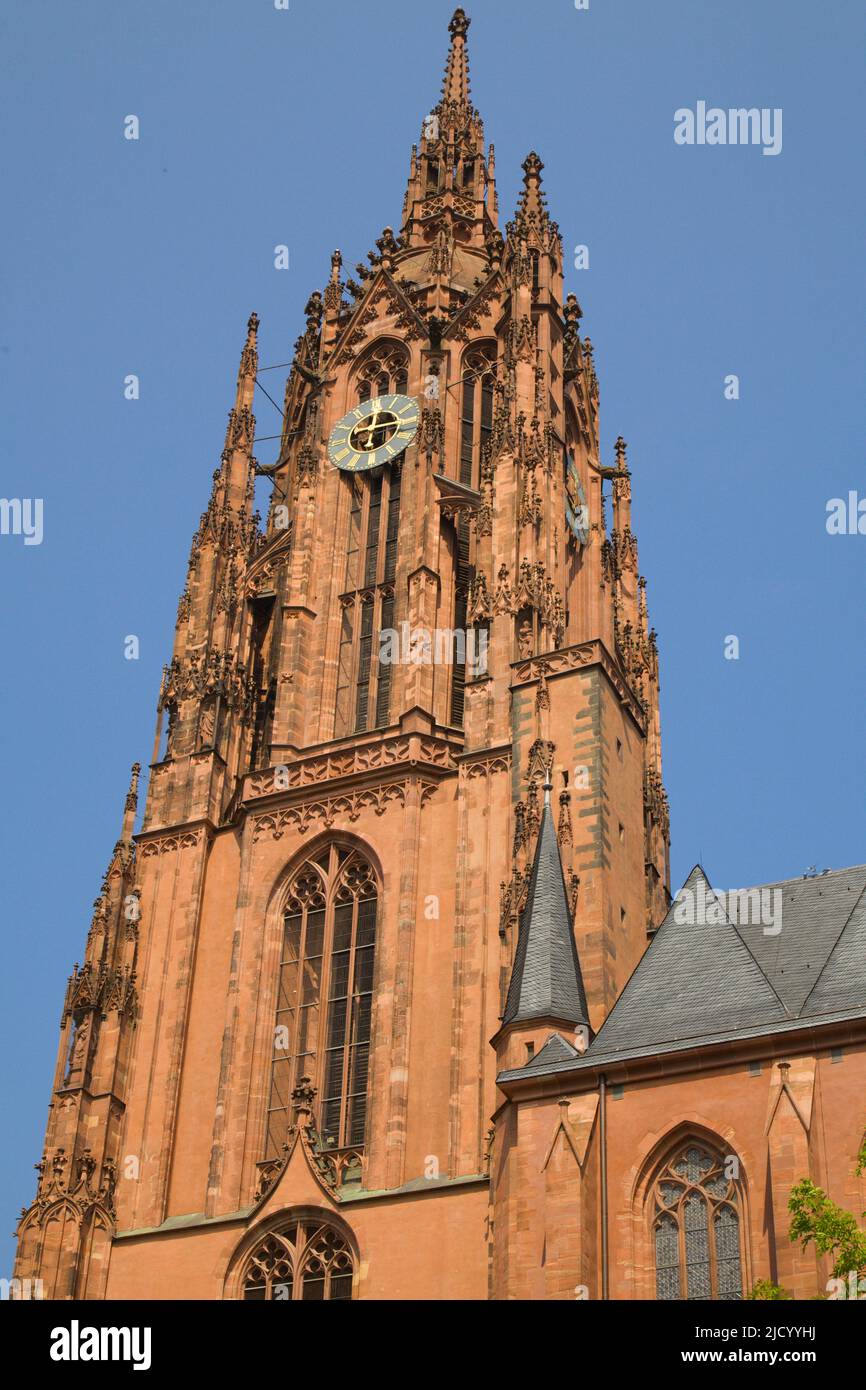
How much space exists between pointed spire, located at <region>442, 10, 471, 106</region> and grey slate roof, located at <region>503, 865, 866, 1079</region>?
1291 inches

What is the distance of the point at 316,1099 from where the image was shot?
33.3 meters

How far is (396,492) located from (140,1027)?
510 inches

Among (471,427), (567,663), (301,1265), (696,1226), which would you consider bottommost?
(696,1226)

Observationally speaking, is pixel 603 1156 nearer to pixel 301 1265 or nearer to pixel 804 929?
pixel 804 929

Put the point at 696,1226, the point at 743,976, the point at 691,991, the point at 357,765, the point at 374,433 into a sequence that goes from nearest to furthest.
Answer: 1. the point at 696,1226
2. the point at 743,976
3. the point at 691,991
4. the point at 357,765
5. the point at 374,433

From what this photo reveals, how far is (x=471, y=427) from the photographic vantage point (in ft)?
143

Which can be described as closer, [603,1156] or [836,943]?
[603,1156]

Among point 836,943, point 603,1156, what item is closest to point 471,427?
point 836,943

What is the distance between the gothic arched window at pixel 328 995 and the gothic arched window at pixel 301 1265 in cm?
164

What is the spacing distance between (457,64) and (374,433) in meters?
19.6

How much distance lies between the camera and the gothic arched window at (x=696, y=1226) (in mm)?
25719

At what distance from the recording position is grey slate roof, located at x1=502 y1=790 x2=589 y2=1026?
2859cm

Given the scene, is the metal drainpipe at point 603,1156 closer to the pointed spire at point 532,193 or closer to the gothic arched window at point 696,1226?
the gothic arched window at point 696,1226


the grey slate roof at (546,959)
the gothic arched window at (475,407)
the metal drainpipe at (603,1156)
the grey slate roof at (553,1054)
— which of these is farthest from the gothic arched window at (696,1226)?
the gothic arched window at (475,407)
